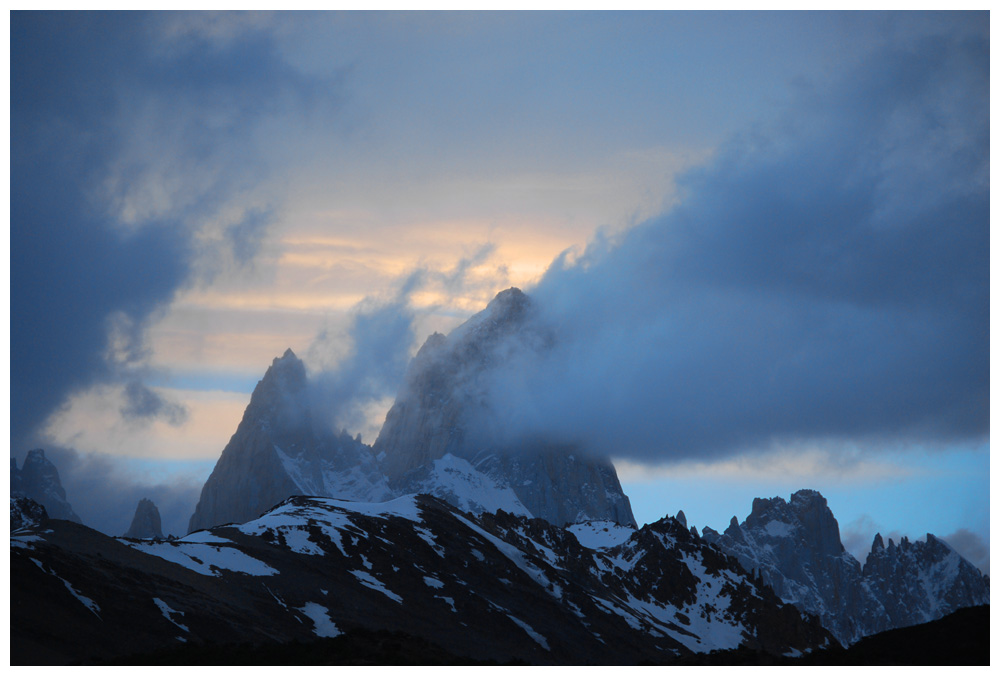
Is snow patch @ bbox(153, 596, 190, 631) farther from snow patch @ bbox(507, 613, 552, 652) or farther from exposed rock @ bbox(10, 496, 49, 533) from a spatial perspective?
exposed rock @ bbox(10, 496, 49, 533)

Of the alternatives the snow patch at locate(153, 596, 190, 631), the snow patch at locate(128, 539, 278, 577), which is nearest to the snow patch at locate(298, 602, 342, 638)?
the snow patch at locate(128, 539, 278, 577)

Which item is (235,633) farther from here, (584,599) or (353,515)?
(584,599)

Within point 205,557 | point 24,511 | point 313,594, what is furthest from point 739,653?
point 24,511

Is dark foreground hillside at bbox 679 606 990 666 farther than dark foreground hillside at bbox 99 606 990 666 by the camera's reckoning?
No

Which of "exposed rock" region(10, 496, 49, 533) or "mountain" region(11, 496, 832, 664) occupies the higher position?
"exposed rock" region(10, 496, 49, 533)

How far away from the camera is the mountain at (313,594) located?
84.6m

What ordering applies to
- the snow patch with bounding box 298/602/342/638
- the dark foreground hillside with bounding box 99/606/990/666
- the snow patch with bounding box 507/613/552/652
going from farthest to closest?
the snow patch with bounding box 507/613/552/652
the snow patch with bounding box 298/602/342/638
the dark foreground hillside with bounding box 99/606/990/666

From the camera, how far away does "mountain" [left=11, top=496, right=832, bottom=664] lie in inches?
3329

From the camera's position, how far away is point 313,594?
122750 millimetres

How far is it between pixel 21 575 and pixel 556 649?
74.8 meters

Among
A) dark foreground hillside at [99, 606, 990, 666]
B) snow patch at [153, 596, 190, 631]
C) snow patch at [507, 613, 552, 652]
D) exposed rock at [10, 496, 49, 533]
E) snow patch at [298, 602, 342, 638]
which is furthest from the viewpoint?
exposed rock at [10, 496, 49, 533]

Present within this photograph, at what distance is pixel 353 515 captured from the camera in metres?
180

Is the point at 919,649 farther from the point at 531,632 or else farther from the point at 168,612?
the point at 531,632
